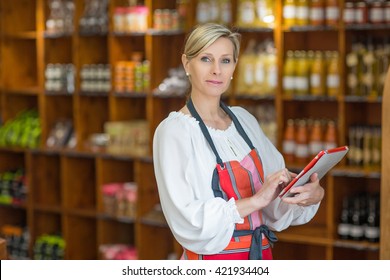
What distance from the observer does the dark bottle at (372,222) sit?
14.5ft

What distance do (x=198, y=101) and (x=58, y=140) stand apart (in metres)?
3.43

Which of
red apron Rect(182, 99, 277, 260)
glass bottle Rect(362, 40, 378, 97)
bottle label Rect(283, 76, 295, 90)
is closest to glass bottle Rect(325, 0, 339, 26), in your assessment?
glass bottle Rect(362, 40, 378, 97)

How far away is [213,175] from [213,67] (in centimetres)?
32

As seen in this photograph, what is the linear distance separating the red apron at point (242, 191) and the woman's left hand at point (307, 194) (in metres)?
A: 0.18

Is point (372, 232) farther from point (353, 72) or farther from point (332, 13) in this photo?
point (332, 13)

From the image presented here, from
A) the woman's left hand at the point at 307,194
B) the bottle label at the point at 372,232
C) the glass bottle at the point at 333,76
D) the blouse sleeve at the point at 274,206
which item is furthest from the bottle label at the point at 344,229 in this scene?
the woman's left hand at the point at 307,194

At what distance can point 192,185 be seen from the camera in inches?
87.0

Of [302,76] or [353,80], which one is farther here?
[302,76]

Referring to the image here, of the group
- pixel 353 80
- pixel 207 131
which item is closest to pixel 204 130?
pixel 207 131

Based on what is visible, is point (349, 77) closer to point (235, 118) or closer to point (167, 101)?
point (167, 101)

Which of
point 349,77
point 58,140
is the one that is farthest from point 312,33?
point 58,140

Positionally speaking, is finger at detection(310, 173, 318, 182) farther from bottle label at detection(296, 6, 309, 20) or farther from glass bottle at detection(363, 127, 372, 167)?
bottle label at detection(296, 6, 309, 20)
